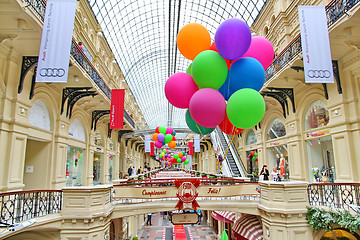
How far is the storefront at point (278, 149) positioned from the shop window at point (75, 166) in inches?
464

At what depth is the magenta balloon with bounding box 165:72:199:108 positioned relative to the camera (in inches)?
222

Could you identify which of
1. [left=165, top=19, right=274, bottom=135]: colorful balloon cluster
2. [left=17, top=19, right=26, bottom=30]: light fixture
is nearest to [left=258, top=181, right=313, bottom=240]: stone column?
[left=165, top=19, right=274, bottom=135]: colorful balloon cluster

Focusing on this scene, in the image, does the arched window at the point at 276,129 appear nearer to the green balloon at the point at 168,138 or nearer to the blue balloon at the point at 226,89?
the green balloon at the point at 168,138

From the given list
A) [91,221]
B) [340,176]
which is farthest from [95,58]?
[340,176]

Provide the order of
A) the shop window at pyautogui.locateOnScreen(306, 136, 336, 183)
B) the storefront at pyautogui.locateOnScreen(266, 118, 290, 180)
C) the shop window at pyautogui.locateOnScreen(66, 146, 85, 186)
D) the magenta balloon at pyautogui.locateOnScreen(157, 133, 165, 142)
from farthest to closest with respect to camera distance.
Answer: the magenta balloon at pyautogui.locateOnScreen(157, 133, 165, 142) < the storefront at pyautogui.locateOnScreen(266, 118, 290, 180) < the shop window at pyautogui.locateOnScreen(66, 146, 85, 186) < the shop window at pyautogui.locateOnScreen(306, 136, 336, 183)

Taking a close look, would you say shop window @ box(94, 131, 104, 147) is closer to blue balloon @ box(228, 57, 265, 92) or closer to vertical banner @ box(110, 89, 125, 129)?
vertical banner @ box(110, 89, 125, 129)

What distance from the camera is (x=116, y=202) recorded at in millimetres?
9539

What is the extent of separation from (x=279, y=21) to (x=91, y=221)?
533 inches

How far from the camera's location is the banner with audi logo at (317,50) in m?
7.73

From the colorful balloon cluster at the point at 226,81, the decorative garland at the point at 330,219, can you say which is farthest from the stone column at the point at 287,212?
the colorful balloon cluster at the point at 226,81

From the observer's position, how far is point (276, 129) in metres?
15.5

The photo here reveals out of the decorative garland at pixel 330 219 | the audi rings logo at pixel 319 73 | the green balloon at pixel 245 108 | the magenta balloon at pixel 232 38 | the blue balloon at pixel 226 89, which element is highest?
the audi rings logo at pixel 319 73

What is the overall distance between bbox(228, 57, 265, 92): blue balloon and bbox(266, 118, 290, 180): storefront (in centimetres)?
1000

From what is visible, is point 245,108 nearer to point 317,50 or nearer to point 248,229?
point 317,50
